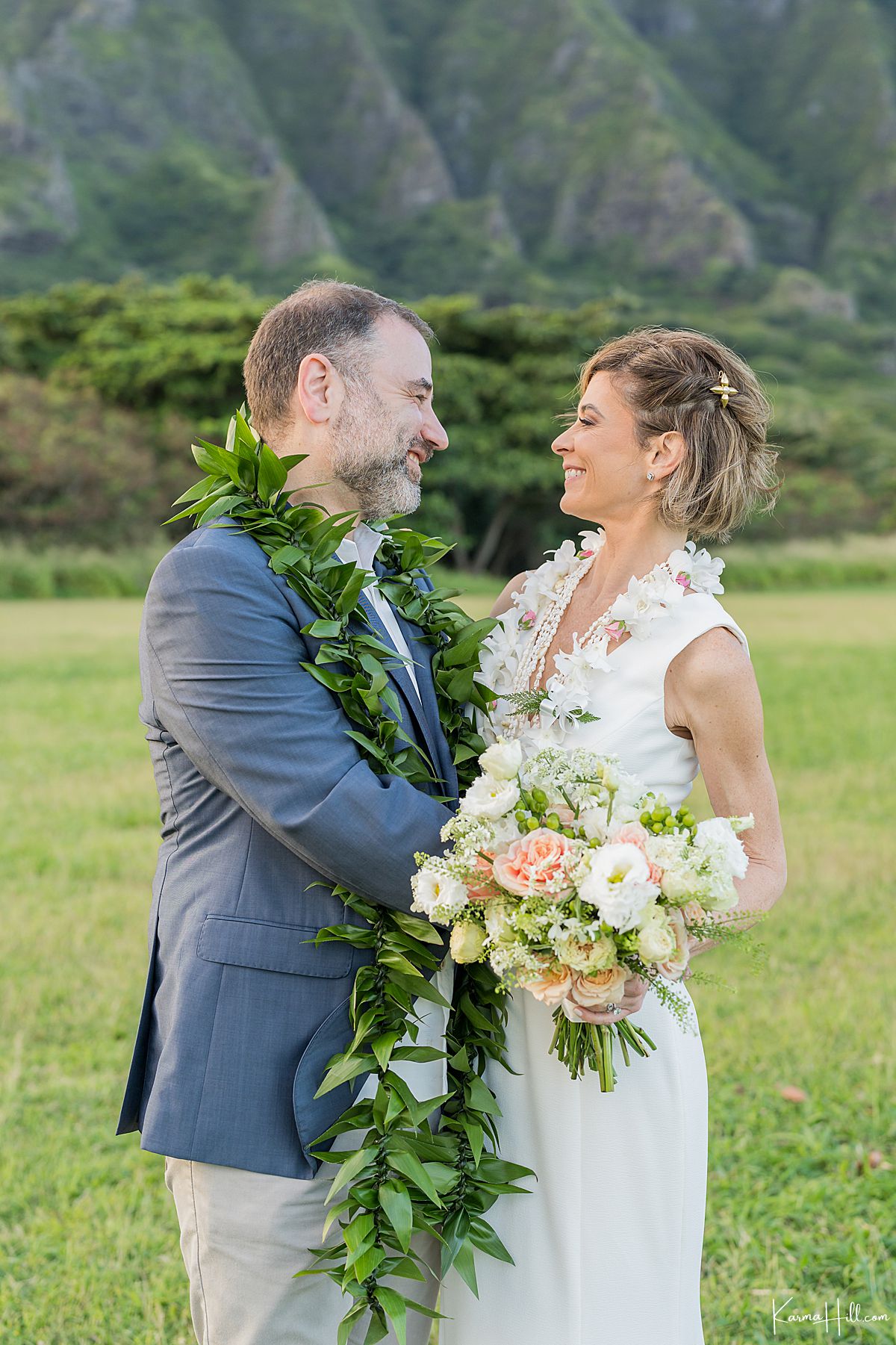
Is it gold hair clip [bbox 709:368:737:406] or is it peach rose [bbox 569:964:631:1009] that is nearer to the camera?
peach rose [bbox 569:964:631:1009]

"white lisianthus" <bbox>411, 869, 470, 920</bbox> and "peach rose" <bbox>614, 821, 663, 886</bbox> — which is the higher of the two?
"peach rose" <bbox>614, 821, 663, 886</bbox>

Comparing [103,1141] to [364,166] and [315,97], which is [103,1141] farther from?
[315,97]

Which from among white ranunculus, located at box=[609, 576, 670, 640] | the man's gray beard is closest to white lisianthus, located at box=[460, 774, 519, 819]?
white ranunculus, located at box=[609, 576, 670, 640]

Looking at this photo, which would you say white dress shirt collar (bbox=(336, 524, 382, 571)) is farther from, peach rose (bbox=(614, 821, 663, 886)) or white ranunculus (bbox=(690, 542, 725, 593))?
peach rose (bbox=(614, 821, 663, 886))

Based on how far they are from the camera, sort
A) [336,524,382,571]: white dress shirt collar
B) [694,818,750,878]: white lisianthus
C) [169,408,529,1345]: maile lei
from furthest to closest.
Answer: [336,524,382,571]: white dress shirt collar → [169,408,529,1345]: maile lei → [694,818,750,878]: white lisianthus

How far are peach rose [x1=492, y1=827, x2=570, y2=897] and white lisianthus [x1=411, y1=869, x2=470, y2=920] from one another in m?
0.09

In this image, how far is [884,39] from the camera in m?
101

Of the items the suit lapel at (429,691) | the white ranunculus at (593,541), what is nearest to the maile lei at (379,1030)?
the suit lapel at (429,691)

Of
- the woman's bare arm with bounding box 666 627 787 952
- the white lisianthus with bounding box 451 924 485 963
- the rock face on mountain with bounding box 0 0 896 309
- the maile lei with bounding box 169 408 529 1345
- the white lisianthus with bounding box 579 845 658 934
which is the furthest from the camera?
the rock face on mountain with bounding box 0 0 896 309

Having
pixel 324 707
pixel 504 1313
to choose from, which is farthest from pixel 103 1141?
pixel 324 707

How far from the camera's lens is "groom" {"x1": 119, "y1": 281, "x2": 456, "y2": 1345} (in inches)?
97.5

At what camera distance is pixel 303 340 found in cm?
300

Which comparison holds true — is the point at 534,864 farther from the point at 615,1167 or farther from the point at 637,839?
Result: the point at 615,1167

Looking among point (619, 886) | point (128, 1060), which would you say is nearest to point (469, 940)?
point (619, 886)
